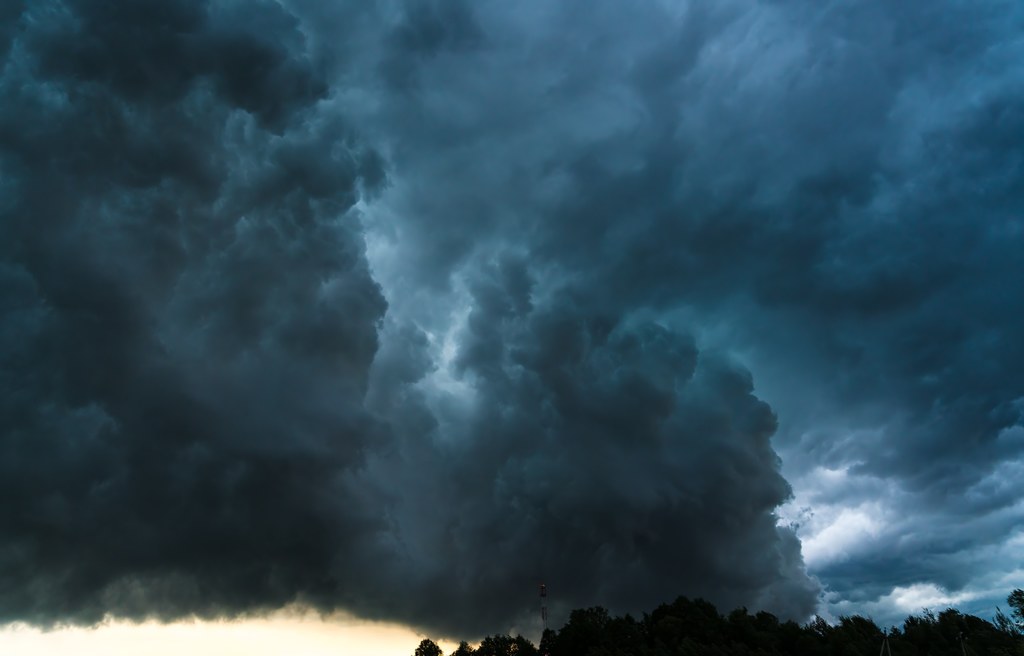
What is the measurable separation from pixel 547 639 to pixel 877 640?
7391cm

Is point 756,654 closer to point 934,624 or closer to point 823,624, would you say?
point 823,624

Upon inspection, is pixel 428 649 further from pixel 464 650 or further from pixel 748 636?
pixel 748 636

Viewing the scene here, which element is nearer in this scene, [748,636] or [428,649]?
[748,636]

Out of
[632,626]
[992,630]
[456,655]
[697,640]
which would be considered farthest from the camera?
[456,655]

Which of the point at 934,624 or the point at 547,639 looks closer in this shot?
the point at 934,624

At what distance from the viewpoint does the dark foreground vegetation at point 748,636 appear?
372 feet

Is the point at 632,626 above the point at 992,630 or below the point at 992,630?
above

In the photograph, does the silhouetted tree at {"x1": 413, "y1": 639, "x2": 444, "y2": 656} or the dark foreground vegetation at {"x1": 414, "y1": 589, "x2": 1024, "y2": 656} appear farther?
the silhouetted tree at {"x1": 413, "y1": 639, "x2": 444, "y2": 656}

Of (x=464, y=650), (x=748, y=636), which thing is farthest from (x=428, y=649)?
(x=748, y=636)

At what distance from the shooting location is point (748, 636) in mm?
132500

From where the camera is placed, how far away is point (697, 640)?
138 metres

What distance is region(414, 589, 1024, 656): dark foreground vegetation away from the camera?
113 meters

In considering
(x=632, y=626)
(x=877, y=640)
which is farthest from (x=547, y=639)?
(x=877, y=640)

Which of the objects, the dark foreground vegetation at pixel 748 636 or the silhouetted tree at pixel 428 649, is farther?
the silhouetted tree at pixel 428 649
